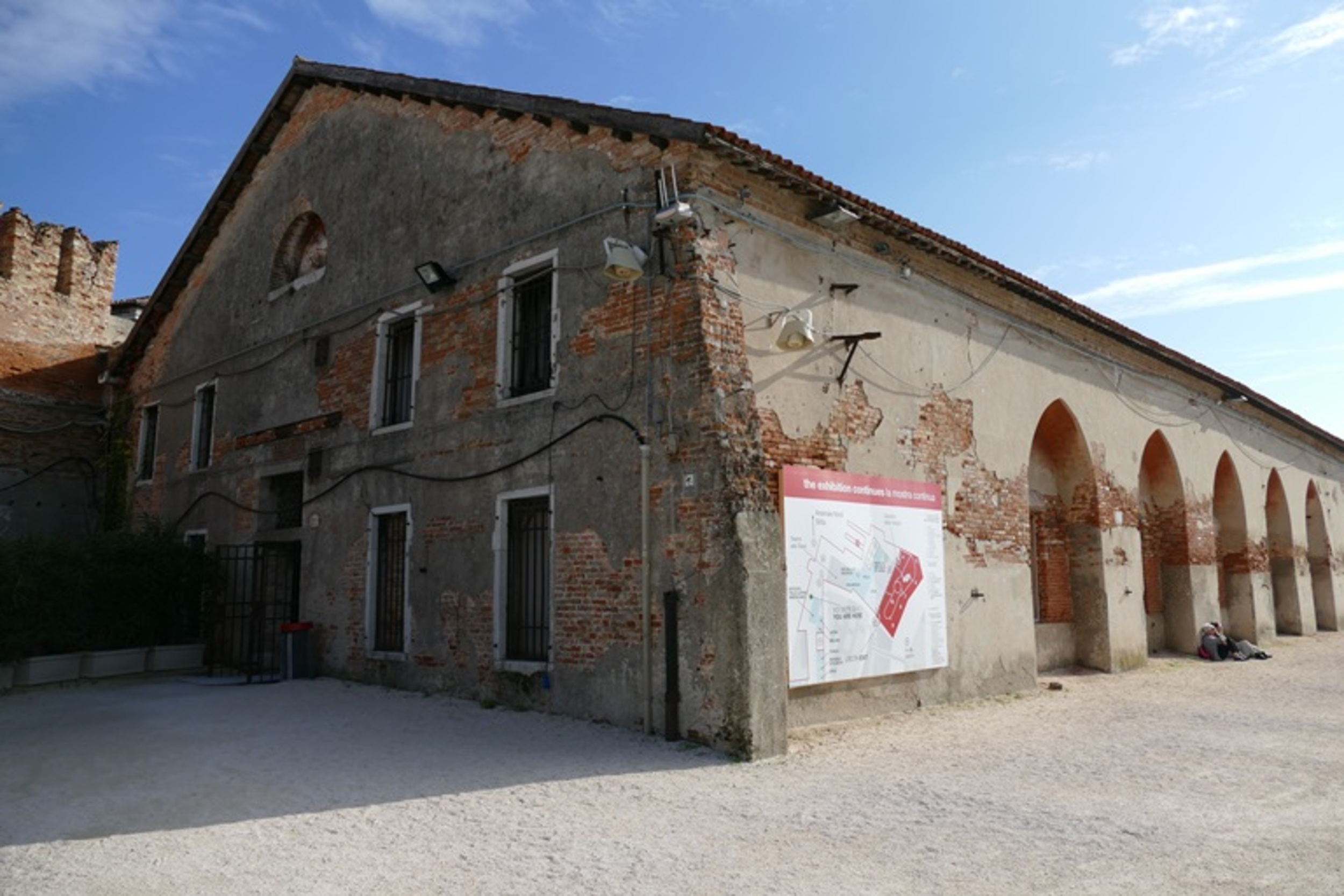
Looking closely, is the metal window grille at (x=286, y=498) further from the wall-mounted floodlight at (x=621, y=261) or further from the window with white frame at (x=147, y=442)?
the wall-mounted floodlight at (x=621, y=261)

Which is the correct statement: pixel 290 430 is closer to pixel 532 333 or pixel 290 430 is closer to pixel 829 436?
pixel 532 333

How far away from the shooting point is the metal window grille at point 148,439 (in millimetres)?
17047

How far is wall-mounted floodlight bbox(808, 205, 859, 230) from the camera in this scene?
31.3ft

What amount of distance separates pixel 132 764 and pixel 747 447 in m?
5.70

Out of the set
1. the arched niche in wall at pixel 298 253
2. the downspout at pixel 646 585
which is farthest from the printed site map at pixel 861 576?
the arched niche in wall at pixel 298 253

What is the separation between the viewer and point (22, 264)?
17.6 meters

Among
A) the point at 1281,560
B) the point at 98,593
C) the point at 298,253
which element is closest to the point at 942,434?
the point at 298,253

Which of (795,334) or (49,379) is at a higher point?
(49,379)

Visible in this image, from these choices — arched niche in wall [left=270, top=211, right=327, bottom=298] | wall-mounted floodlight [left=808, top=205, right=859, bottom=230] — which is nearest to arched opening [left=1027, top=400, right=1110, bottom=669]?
wall-mounted floodlight [left=808, top=205, right=859, bottom=230]

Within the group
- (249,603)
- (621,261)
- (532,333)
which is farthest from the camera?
(249,603)

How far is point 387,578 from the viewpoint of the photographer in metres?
11.7

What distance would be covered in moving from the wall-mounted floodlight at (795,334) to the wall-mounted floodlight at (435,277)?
15.4ft

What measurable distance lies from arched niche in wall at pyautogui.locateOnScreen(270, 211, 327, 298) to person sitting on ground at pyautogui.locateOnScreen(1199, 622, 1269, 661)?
54.0 ft

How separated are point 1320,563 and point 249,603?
2556 cm
